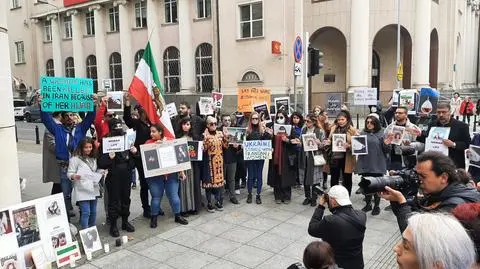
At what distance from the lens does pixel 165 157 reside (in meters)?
6.65

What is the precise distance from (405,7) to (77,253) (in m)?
27.5

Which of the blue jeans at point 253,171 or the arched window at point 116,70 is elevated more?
the arched window at point 116,70

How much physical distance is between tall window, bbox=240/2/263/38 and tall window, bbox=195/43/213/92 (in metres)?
3.17

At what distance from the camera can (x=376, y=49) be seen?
32.6 m

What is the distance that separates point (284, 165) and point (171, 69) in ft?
82.3

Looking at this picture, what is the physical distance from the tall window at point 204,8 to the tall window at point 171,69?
3.56 meters

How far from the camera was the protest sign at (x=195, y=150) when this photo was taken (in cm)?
721

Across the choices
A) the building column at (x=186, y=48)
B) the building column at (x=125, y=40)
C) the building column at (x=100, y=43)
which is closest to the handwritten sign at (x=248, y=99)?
the building column at (x=186, y=48)


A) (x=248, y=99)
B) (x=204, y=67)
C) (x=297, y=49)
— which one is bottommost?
(x=248, y=99)

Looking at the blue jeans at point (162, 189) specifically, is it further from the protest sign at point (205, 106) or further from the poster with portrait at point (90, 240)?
the protest sign at point (205, 106)

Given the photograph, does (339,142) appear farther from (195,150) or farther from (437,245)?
(437,245)

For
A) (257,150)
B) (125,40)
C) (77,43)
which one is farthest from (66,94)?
(77,43)

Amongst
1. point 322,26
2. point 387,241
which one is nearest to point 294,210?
point 387,241

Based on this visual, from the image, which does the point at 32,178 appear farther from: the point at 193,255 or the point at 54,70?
the point at 54,70
